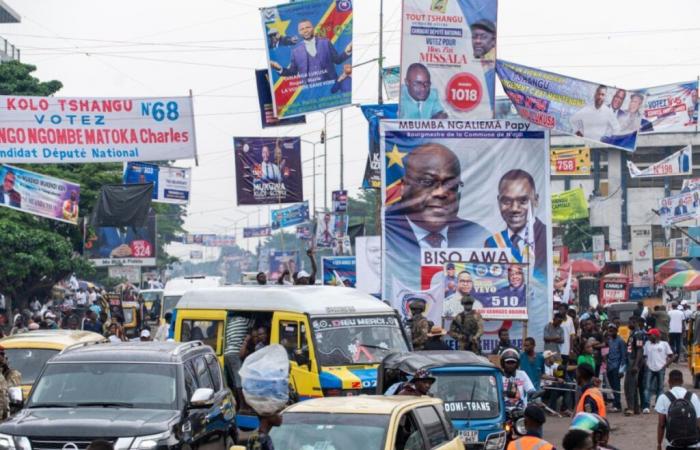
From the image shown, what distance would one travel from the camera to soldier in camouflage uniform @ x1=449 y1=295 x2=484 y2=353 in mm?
21547

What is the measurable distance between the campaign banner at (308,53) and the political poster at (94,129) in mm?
2423

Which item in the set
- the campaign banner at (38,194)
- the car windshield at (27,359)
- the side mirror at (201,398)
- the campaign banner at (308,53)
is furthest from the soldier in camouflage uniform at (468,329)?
the campaign banner at (38,194)

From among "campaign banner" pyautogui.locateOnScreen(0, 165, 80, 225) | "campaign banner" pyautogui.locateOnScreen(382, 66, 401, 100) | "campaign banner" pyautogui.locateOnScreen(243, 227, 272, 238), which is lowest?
"campaign banner" pyautogui.locateOnScreen(0, 165, 80, 225)

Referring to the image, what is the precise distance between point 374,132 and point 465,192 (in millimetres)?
7517

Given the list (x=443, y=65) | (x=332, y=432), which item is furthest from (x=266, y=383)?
(x=443, y=65)

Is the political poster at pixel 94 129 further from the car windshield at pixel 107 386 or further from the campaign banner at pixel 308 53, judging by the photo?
the car windshield at pixel 107 386

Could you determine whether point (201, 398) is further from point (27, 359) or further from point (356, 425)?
point (27, 359)

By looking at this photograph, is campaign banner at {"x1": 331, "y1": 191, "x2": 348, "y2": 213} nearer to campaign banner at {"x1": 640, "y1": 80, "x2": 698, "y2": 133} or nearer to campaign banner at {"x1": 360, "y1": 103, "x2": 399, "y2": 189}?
campaign banner at {"x1": 640, "y1": 80, "x2": 698, "y2": 133}

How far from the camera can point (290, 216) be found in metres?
68.9

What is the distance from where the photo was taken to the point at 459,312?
2361 cm

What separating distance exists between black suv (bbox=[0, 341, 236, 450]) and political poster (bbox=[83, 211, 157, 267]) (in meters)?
40.6

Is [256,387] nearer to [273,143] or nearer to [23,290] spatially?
[273,143]

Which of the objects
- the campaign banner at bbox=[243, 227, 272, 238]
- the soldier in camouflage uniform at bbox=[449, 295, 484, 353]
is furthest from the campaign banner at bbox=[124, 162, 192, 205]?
the campaign banner at bbox=[243, 227, 272, 238]

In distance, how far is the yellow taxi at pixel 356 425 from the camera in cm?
949
